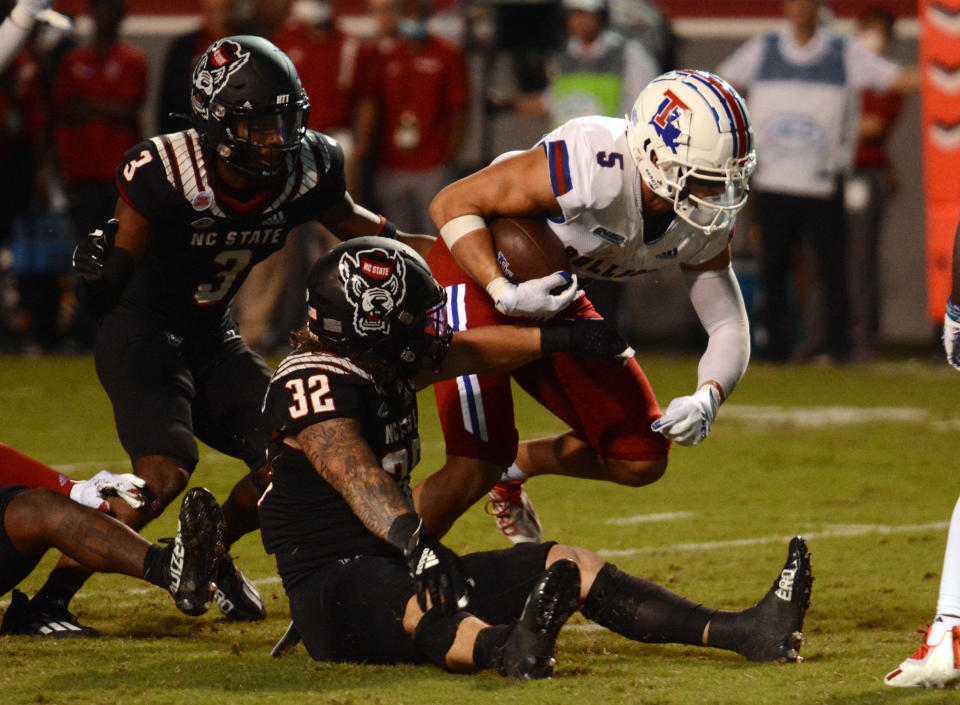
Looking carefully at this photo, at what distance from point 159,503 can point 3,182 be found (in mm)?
7028

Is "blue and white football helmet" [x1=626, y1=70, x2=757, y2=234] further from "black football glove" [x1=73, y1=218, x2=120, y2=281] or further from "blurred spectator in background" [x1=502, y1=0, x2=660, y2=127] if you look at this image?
"blurred spectator in background" [x1=502, y1=0, x2=660, y2=127]

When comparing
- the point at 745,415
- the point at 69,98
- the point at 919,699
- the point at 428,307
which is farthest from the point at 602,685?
the point at 69,98

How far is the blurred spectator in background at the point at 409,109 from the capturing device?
10.7 m

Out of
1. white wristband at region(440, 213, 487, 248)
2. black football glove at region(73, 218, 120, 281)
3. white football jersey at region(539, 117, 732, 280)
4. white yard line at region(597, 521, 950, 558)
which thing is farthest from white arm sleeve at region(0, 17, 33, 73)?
white yard line at region(597, 521, 950, 558)

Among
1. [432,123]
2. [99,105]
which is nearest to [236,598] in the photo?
[99,105]

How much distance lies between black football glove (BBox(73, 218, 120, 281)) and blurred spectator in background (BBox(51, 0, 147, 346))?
19.4 ft

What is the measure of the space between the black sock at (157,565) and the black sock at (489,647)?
0.84 metres

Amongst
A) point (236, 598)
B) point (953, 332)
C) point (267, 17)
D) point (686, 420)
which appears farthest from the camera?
point (267, 17)

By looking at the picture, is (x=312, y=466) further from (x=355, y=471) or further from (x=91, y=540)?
(x=91, y=540)

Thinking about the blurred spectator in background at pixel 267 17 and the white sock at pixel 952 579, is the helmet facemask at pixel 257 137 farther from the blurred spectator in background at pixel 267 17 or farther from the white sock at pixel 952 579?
the blurred spectator in background at pixel 267 17

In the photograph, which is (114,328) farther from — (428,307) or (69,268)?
(69,268)

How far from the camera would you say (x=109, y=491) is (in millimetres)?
4250

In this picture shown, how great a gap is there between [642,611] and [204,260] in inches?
71.5

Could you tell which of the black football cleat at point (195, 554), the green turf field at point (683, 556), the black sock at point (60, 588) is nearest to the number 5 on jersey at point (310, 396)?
the black football cleat at point (195, 554)
